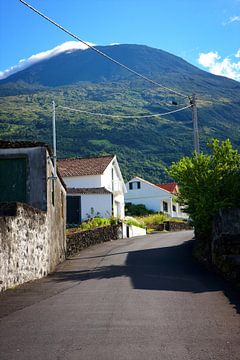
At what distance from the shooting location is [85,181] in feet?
151

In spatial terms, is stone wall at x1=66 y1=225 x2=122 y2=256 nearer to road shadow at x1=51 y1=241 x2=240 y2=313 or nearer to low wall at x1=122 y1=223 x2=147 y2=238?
low wall at x1=122 y1=223 x2=147 y2=238

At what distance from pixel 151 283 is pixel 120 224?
23418 mm

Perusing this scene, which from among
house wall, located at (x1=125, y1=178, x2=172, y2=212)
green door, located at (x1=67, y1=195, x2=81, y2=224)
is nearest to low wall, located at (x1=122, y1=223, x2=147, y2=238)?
green door, located at (x1=67, y1=195, x2=81, y2=224)

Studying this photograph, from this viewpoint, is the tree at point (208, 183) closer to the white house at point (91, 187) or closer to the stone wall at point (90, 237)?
the stone wall at point (90, 237)

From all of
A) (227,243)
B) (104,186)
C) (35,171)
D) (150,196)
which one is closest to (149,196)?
(150,196)

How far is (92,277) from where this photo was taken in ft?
48.1

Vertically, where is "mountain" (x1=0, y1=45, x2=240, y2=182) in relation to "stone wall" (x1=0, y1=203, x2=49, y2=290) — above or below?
above

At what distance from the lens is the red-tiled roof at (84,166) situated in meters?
46.6

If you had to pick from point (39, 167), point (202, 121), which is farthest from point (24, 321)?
point (202, 121)

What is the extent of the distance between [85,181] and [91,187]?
0.89 meters

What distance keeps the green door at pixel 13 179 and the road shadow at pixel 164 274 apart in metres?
3.03

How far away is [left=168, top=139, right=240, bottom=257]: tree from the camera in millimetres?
18344

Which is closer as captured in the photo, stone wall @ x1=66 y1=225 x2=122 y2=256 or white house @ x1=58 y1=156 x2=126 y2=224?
stone wall @ x1=66 y1=225 x2=122 y2=256

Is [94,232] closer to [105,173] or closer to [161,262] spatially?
[161,262]
